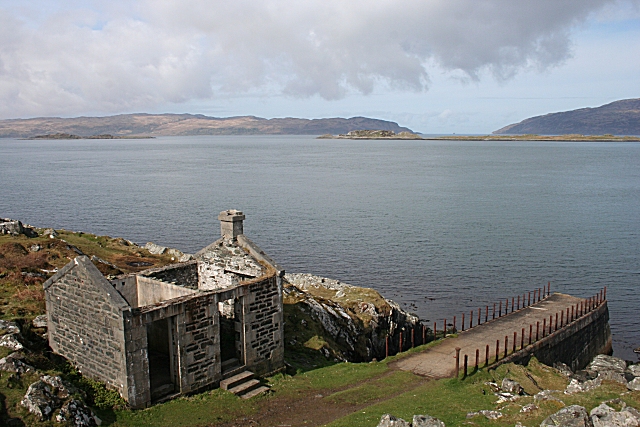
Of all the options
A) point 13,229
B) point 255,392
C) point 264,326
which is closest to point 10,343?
point 255,392

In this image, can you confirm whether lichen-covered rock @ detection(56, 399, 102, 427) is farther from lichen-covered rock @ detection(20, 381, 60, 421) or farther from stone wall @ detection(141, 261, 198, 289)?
stone wall @ detection(141, 261, 198, 289)

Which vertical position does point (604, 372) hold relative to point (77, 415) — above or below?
below

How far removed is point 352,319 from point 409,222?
1625 inches

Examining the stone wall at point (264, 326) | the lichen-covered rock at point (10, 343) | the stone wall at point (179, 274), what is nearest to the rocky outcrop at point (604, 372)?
the stone wall at point (264, 326)

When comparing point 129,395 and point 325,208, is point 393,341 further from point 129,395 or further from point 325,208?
point 325,208

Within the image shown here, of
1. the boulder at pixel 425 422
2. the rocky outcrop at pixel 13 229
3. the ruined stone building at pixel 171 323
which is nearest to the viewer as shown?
the boulder at pixel 425 422

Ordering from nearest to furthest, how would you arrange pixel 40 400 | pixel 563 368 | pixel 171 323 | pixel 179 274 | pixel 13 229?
pixel 40 400 → pixel 171 323 → pixel 179 274 → pixel 563 368 → pixel 13 229

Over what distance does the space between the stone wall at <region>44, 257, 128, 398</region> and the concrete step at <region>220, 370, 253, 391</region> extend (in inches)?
140

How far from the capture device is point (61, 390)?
1638 centimetres

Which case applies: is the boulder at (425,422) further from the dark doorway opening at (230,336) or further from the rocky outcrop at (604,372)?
the rocky outcrop at (604,372)

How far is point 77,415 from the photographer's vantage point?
51.5 ft

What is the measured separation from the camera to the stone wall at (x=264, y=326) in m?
21.0

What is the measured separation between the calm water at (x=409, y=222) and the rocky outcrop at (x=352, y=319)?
8.53m

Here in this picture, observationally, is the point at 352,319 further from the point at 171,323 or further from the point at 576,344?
the point at 576,344
